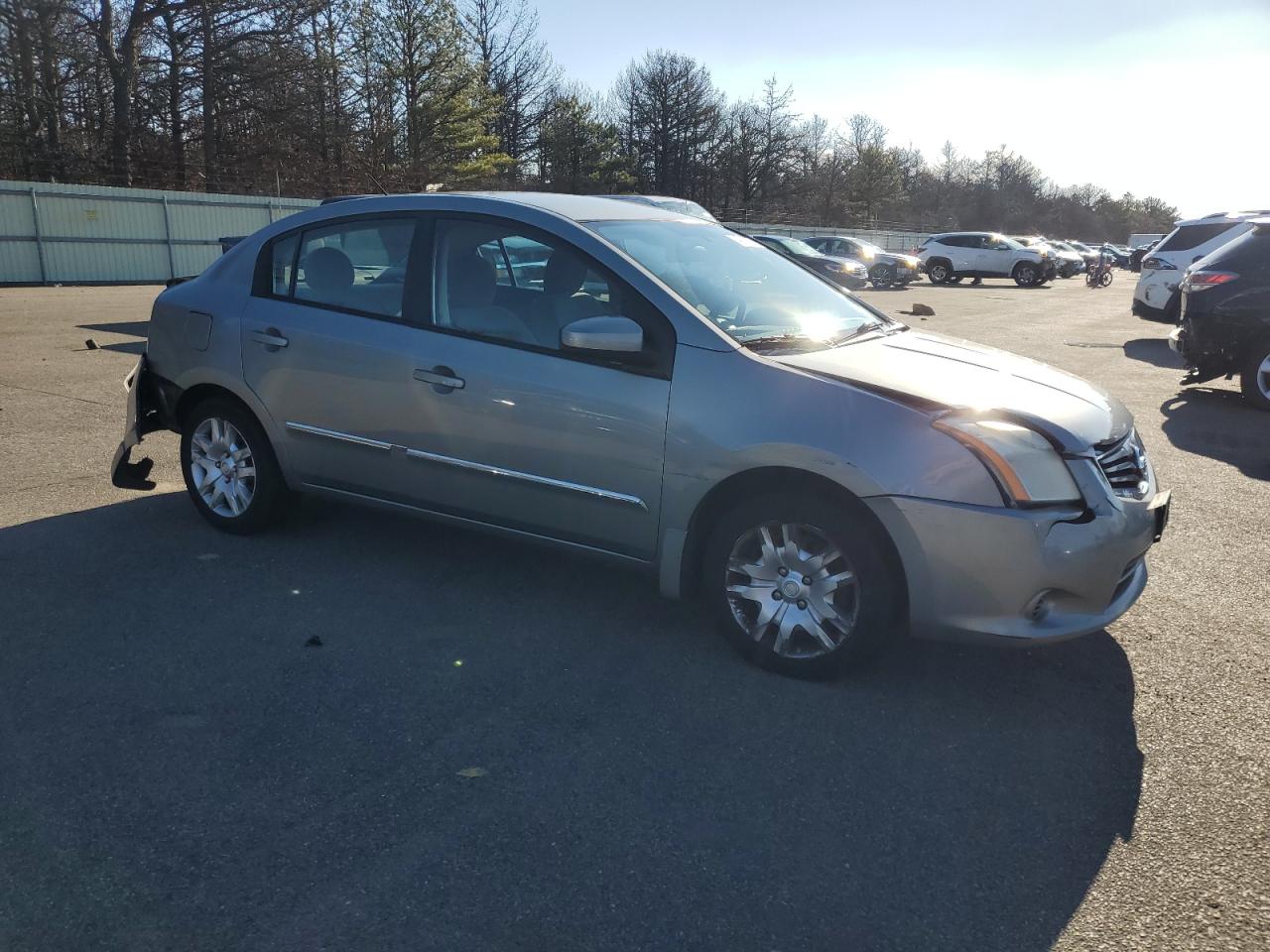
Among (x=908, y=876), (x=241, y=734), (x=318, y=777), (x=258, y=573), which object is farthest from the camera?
(x=258, y=573)

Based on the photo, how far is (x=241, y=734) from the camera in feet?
10.7

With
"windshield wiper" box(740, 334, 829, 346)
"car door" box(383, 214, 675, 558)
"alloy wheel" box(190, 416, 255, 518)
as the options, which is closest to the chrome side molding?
"car door" box(383, 214, 675, 558)

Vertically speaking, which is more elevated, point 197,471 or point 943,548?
point 943,548

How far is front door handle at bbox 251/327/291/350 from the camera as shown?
4805mm

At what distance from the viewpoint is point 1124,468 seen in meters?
3.68

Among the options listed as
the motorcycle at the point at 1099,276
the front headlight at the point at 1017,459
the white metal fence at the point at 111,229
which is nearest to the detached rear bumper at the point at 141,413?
the front headlight at the point at 1017,459

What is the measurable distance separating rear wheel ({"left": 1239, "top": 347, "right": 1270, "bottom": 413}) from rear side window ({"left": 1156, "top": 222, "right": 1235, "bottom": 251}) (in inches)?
282

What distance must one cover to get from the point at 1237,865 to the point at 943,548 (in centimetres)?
119

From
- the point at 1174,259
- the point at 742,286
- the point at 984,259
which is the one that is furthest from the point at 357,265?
the point at 984,259

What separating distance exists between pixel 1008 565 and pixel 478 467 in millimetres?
2125

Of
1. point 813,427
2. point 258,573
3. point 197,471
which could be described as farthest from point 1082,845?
point 197,471

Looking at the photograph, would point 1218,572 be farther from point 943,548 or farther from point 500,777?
point 500,777

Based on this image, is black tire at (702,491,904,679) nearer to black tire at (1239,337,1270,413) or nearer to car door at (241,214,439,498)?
car door at (241,214,439,498)

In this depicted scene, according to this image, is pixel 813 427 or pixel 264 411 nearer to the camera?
pixel 813 427
